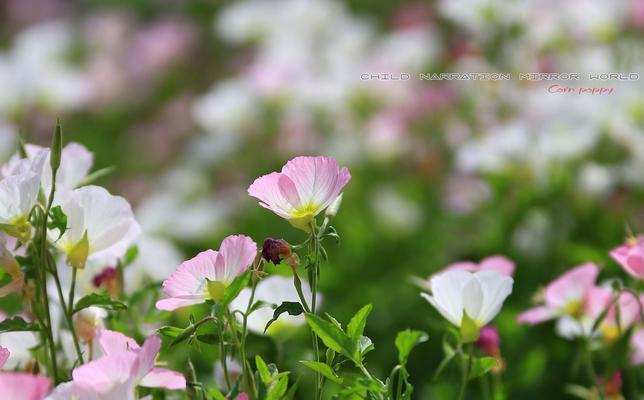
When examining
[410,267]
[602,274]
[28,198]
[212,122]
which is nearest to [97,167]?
[212,122]

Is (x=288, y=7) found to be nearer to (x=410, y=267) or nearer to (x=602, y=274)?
(x=410, y=267)

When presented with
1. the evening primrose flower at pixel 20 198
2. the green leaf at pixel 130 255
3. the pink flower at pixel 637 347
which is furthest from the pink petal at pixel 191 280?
the pink flower at pixel 637 347

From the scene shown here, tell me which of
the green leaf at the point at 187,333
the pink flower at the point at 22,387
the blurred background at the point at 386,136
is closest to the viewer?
the pink flower at the point at 22,387

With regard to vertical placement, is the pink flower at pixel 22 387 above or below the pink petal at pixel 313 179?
below

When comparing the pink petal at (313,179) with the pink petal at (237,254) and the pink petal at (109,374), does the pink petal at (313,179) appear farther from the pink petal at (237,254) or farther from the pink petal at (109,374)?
the pink petal at (109,374)

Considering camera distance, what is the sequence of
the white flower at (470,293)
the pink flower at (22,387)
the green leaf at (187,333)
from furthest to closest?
the white flower at (470,293), the green leaf at (187,333), the pink flower at (22,387)

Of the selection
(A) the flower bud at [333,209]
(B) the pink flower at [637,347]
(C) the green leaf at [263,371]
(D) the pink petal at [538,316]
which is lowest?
(B) the pink flower at [637,347]

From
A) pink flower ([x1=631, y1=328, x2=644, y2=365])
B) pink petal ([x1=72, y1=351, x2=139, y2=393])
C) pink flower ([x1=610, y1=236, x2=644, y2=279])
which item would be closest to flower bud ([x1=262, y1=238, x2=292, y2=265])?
pink petal ([x1=72, y1=351, x2=139, y2=393])
